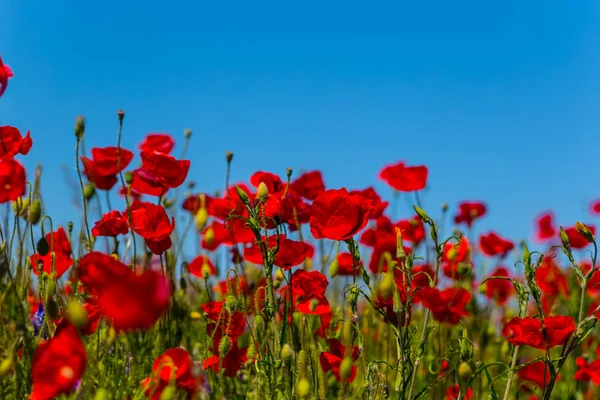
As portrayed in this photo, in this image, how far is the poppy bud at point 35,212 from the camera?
220cm

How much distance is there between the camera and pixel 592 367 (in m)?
2.50

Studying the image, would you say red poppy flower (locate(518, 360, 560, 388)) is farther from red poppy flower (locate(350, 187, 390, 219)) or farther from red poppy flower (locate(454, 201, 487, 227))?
red poppy flower (locate(454, 201, 487, 227))

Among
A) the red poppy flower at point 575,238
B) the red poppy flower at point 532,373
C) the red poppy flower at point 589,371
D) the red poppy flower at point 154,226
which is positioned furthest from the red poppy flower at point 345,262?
the red poppy flower at point 575,238

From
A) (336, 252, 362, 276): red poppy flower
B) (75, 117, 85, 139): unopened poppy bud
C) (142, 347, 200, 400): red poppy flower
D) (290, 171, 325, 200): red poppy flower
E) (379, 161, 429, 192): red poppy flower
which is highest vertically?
(75, 117, 85, 139): unopened poppy bud

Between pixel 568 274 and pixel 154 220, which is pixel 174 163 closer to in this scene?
pixel 154 220

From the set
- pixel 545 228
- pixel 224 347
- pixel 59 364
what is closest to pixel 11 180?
pixel 224 347

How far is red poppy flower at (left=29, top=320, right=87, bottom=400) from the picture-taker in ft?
4.66

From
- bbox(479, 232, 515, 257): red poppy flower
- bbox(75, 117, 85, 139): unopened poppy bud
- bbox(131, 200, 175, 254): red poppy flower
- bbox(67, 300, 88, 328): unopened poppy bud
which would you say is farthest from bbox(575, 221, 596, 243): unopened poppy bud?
bbox(479, 232, 515, 257): red poppy flower

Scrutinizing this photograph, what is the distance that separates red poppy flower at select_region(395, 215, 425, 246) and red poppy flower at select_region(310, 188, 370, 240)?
3.46 feet

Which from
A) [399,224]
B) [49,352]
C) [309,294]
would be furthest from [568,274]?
[49,352]

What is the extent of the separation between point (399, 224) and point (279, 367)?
132 centimetres

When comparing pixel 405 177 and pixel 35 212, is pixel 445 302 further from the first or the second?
pixel 35 212

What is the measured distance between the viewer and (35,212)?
7.27ft

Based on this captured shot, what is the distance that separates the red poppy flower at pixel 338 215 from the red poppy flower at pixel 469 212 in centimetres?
235
